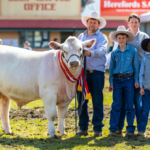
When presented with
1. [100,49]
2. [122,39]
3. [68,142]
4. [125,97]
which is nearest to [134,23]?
[122,39]

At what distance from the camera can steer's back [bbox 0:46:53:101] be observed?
5.12 metres

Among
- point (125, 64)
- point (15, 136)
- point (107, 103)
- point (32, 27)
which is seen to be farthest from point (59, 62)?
point (32, 27)

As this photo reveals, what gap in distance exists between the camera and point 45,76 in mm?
5012

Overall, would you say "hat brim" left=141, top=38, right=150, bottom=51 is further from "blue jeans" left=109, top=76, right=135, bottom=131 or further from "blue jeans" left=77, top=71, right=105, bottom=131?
"blue jeans" left=77, top=71, right=105, bottom=131

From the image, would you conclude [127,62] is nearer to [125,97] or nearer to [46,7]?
[125,97]

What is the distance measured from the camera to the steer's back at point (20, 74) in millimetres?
5121

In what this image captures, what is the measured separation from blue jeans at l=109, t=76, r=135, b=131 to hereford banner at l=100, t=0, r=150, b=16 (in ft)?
71.2

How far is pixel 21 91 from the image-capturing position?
516 centimetres

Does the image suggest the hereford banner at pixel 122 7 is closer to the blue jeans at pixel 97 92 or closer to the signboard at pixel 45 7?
the signboard at pixel 45 7

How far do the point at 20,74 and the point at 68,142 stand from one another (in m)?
1.38

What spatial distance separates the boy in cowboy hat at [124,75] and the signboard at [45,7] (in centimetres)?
2124

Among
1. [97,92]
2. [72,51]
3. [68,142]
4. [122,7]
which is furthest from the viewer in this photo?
[122,7]

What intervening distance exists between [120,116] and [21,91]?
1.84 meters

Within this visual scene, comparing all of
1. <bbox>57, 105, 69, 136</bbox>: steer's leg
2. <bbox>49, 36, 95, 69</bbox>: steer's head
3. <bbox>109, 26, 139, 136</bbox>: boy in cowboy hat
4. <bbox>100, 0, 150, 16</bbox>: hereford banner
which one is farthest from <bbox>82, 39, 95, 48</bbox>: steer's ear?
<bbox>100, 0, 150, 16</bbox>: hereford banner
